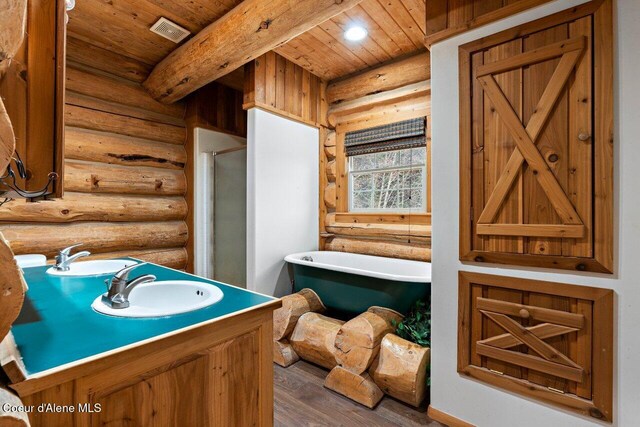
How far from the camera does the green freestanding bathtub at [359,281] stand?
2.41m

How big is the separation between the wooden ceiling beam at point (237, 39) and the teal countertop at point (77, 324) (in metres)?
1.69

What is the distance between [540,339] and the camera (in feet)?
5.06

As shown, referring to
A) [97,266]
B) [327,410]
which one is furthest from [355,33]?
[327,410]

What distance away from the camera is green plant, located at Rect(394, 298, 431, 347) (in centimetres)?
220

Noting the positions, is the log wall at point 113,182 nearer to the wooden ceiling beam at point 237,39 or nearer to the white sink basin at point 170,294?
the wooden ceiling beam at point 237,39

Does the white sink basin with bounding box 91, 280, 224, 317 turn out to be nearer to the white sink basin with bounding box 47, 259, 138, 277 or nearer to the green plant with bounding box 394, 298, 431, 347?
the white sink basin with bounding box 47, 259, 138, 277

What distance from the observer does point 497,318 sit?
1649mm

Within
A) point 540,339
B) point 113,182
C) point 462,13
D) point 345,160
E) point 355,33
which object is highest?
point 355,33

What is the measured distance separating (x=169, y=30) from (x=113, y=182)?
1494 mm

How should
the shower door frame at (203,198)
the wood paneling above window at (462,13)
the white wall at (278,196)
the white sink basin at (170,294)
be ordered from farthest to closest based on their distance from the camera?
the shower door frame at (203,198) → the white wall at (278,196) → the wood paneling above window at (462,13) → the white sink basin at (170,294)

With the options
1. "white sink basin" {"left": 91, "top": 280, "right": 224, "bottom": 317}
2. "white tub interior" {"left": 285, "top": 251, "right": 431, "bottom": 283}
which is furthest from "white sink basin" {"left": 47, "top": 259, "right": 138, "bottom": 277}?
"white tub interior" {"left": 285, "top": 251, "right": 431, "bottom": 283}

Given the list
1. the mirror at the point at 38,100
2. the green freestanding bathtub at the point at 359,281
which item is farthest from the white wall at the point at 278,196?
the mirror at the point at 38,100

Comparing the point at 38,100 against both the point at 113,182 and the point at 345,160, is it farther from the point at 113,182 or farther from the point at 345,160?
the point at 345,160

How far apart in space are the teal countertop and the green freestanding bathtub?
1.37 meters
